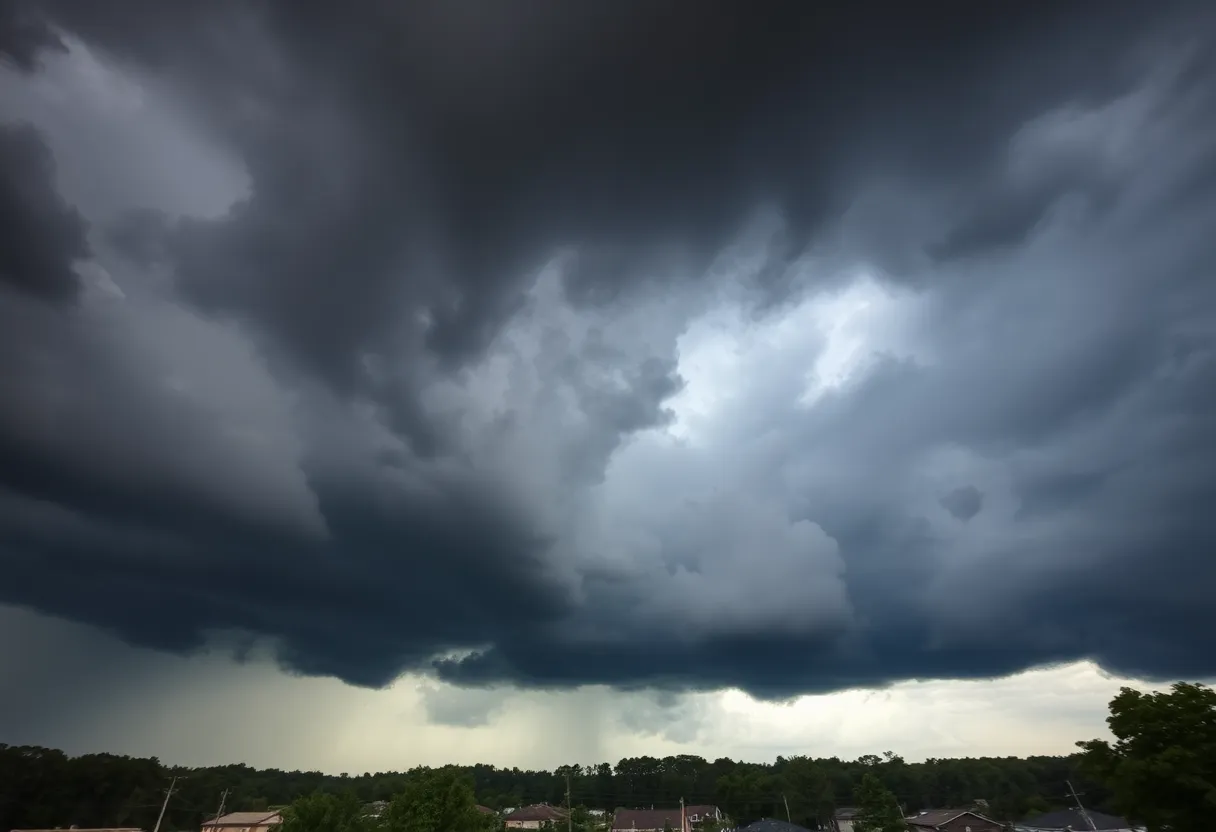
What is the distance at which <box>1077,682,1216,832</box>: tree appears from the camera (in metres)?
28.4

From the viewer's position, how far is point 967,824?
116 metres

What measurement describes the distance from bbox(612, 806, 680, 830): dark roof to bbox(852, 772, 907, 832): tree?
200 feet

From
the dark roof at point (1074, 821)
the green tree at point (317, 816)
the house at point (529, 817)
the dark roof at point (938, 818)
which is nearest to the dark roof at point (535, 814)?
the house at point (529, 817)

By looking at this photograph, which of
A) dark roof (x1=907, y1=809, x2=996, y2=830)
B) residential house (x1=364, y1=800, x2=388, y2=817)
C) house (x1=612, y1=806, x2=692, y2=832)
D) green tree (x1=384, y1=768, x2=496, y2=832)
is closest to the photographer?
green tree (x1=384, y1=768, x2=496, y2=832)

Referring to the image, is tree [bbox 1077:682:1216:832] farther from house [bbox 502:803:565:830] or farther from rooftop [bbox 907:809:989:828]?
house [bbox 502:803:565:830]

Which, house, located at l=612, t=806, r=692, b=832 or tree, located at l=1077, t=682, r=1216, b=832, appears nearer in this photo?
tree, located at l=1077, t=682, r=1216, b=832

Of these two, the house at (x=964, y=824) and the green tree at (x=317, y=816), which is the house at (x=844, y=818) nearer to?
the house at (x=964, y=824)

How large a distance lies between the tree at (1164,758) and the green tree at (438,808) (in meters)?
46.7

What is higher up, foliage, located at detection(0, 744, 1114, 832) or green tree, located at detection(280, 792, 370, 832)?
foliage, located at detection(0, 744, 1114, 832)

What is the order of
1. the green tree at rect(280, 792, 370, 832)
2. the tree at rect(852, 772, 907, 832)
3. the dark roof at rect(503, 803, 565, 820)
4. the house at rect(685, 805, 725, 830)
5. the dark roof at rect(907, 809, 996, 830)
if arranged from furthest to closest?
the dark roof at rect(503, 803, 565, 820), the house at rect(685, 805, 725, 830), the dark roof at rect(907, 809, 996, 830), the tree at rect(852, 772, 907, 832), the green tree at rect(280, 792, 370, 832)

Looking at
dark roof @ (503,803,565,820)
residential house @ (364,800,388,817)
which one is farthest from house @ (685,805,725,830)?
residential house @ (364,800,388,817)

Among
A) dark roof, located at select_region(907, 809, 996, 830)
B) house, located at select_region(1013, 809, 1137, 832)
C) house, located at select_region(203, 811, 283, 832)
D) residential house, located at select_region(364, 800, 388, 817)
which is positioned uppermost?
residential house, located at select_region(364, 800, 388, 817)

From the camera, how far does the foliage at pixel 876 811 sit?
271ft

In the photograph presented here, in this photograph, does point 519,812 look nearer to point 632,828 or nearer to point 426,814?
point 632,828
